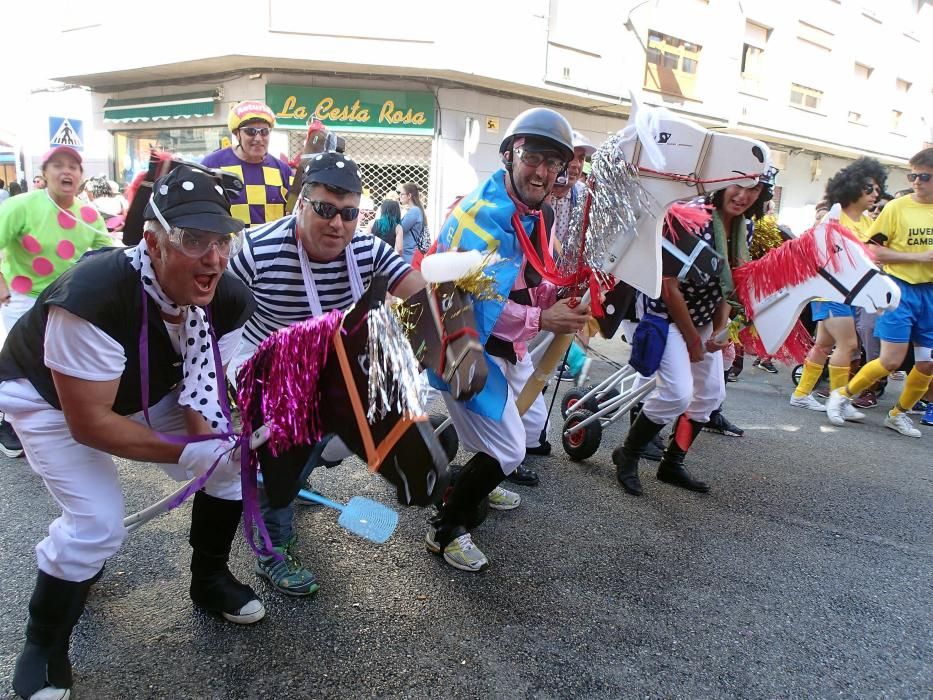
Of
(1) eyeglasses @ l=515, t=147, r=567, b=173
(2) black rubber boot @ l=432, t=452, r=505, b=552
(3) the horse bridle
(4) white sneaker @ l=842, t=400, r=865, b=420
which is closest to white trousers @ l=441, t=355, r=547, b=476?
(2) black rubber boot @ l=432, t=452, r=505, b=552

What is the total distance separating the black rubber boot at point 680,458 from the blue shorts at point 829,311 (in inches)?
112

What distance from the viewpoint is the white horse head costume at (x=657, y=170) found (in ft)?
8.90

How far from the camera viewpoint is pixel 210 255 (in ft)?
6.09

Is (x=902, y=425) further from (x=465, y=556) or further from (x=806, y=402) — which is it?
(x=465, y=556)

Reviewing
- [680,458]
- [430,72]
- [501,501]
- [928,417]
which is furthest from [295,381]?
[430,72]

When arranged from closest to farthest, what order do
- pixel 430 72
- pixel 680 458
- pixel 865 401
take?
pixel 680 458 → pixel 865 401 → pixel 430 72

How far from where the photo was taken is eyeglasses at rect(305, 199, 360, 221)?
232 centimetres

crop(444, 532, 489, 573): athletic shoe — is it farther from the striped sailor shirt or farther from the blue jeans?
the striped sailor shirt

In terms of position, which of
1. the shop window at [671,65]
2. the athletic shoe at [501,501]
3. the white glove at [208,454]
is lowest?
the athletic shoe at [501,501]

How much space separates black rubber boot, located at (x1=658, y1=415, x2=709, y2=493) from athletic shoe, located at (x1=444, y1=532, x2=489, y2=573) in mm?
1697

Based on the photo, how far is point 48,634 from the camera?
196cm

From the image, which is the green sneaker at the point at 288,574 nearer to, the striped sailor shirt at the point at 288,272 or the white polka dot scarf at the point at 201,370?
the white polka dot scarf at the point at 201,370

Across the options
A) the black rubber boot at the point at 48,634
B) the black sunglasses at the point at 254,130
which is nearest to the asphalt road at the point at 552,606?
the black rubber boot at the point at 48,634

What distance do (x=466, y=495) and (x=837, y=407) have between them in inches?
182
